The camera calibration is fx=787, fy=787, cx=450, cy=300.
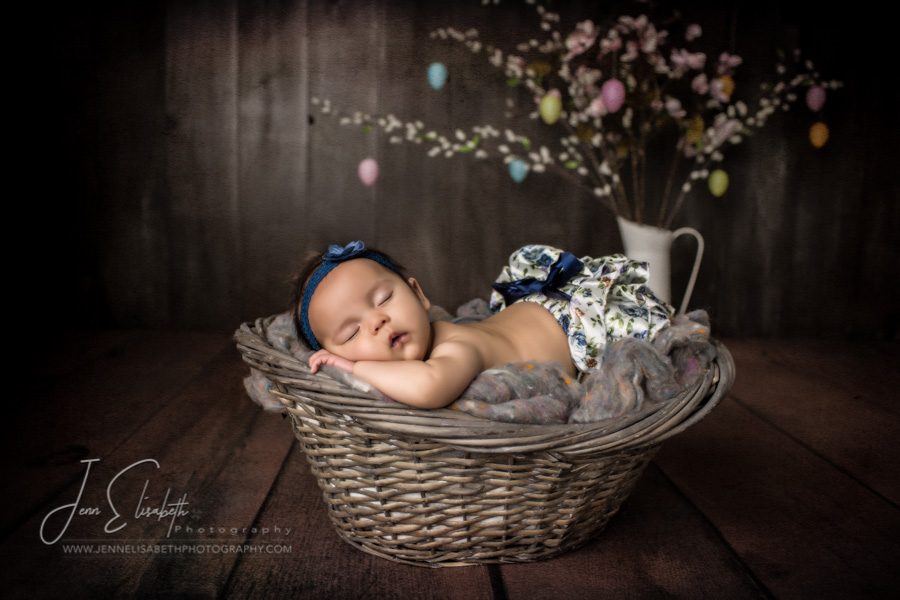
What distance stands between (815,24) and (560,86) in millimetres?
740

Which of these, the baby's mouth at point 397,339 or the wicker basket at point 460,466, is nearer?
the wicker basket at point 460,466

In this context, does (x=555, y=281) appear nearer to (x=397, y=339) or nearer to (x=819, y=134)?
(x=397, y=339)

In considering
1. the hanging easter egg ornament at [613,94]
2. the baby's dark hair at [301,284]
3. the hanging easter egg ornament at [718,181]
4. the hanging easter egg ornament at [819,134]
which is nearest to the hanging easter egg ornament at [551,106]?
the hanging easter egg ornament at [613,94]

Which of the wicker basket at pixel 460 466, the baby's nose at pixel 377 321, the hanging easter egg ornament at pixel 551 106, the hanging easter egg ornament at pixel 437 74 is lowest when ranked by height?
the wicker basket at pixel 460 466

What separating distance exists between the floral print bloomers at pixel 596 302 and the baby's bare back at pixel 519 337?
0.07 ft

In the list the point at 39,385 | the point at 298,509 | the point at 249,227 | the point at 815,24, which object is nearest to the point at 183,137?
the point at 249,227

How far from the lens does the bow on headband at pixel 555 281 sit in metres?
1.35

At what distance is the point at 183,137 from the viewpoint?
2244 millimetres

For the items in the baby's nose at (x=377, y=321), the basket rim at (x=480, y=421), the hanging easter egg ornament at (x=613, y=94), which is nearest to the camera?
the basket rim at (x=480, y=421)

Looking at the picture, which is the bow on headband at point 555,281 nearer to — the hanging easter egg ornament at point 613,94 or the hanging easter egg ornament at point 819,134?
the hanging easter egg ornament at point 613,94

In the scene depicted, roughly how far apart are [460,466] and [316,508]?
35 cm

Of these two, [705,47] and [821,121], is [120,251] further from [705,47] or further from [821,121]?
[821,121]

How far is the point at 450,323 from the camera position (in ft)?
3.97

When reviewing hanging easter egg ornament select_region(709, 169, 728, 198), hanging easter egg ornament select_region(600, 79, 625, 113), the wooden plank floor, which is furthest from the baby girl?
hanging easter egg ornament select_region(709, 169, 728, 198)
